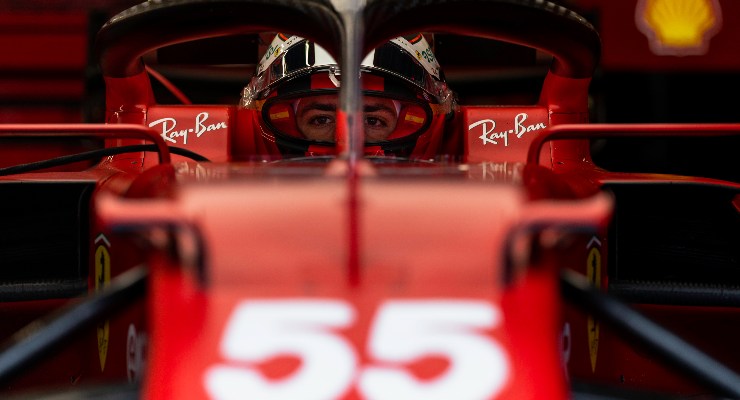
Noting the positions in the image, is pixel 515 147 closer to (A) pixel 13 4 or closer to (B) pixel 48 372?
(B) pixel 48 372

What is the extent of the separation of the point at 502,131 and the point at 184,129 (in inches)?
24.8

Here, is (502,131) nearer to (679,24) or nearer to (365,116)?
(365,116)

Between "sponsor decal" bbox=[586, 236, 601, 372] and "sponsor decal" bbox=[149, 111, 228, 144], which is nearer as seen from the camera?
"sponsor decal" bbox=[586, 236, 601, 372]

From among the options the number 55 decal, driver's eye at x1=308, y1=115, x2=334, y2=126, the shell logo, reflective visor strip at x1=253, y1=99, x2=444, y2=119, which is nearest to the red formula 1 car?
the number 55 decal

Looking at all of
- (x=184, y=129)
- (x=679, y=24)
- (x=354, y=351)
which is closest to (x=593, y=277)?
(x=354, y=351)

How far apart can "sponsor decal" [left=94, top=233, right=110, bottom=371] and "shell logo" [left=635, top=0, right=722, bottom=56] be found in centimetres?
271

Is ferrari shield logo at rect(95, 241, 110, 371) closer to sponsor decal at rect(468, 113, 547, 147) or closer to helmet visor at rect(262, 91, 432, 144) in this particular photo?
helmet visor at rect(262, 91, 432, 144)

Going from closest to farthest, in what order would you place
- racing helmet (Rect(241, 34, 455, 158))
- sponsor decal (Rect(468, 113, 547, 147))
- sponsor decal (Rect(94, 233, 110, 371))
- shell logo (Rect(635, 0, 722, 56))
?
1. sponsor decal (Rect(94, 233, 110, 371))
2. racing helmet (Rect(241, 34, 455, 158))
3. sponsor decal (Rect(468, 113, 547, 147))
4. shell logo (Rect(635, 0, 722, 56))

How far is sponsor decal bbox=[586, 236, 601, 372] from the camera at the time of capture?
3.14 feet

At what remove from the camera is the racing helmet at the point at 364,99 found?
1333mm

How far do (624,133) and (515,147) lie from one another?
51cm

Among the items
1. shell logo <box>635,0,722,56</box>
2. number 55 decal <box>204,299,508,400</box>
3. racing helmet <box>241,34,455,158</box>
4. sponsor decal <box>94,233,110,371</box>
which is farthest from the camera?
shell logo <box>635,0,722,56</box>

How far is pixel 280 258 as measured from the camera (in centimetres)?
47

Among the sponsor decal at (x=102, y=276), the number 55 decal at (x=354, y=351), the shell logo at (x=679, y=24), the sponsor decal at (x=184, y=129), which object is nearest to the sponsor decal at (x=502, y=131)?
the sponsor decal at (x=184, y=129)
